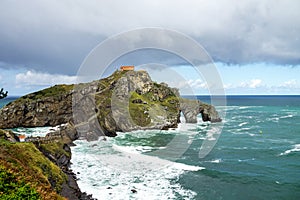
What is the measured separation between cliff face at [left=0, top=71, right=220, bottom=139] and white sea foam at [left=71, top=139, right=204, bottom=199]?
63.8 feet

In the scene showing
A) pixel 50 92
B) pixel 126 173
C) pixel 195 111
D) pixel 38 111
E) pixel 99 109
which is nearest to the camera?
pixel 126 173

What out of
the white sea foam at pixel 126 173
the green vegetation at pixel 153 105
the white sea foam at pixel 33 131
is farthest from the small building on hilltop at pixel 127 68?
the white sea foam at pixel 126 173

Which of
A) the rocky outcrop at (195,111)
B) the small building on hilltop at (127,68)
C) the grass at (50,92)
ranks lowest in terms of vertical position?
the rocky outcrop at (195,111)

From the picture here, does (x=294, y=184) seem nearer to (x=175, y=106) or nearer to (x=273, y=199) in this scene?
(x=273, y=199)

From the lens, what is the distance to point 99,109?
296ft

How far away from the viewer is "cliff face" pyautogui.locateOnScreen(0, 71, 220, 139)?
86562 mm

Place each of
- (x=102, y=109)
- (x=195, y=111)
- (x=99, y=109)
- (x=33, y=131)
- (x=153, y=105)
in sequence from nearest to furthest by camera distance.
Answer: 1. (x=33, y=131)
2. (x=99, y=109)
3. (x=102, y=109)
4. (x=153, y=105)
5. (x=195, y=111)

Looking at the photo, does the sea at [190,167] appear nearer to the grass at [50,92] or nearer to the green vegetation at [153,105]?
the green vegetation at [153,105]

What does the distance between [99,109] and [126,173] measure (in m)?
49.8

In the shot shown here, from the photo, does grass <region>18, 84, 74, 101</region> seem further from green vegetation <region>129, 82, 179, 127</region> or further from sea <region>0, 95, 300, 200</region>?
sea <region>0, 95, 300, 200</region>

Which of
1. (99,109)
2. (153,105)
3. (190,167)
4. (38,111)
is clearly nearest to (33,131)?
(38,111)

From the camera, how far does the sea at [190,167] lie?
36094mm

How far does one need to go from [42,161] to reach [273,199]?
34.0 metres

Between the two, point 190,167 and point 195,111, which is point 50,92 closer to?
point 195,111
